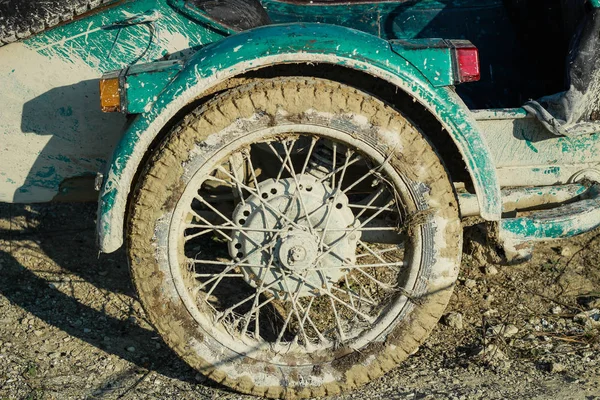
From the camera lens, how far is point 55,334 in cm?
414

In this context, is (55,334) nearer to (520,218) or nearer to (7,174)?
(7,174)

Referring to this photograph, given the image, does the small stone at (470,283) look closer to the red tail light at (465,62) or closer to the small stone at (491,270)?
the small stone at (491,270)

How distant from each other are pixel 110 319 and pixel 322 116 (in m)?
1.73

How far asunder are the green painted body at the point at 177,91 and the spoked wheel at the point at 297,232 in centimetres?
11

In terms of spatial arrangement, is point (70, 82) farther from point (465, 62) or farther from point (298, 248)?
point (465, 62)

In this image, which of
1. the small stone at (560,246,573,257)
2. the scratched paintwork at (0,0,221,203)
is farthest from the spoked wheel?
the small stone at (560,246,573,257)

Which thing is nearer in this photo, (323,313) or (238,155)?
(238,155)

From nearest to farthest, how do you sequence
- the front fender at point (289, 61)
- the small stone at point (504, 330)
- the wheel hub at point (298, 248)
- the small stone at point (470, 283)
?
the front fender at point (289, 61)
the wheel hub at point (298, 248)
the small stone at point (504, 330)
the small stone at point (470, 283)

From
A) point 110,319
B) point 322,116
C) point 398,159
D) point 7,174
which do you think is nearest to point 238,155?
point 322,116

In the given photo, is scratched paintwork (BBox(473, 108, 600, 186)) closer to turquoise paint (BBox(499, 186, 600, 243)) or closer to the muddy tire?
turquoise paint (BBox(499, 186, 600, 243))

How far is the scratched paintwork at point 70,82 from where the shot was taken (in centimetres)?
348

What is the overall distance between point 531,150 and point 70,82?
1979mm

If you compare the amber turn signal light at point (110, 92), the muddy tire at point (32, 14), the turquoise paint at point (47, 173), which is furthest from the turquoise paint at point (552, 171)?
the turquoise paint at point (47, 173)

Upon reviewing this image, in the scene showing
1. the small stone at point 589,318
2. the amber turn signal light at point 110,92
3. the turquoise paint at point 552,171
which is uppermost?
the turquoise paint at point 552,171
